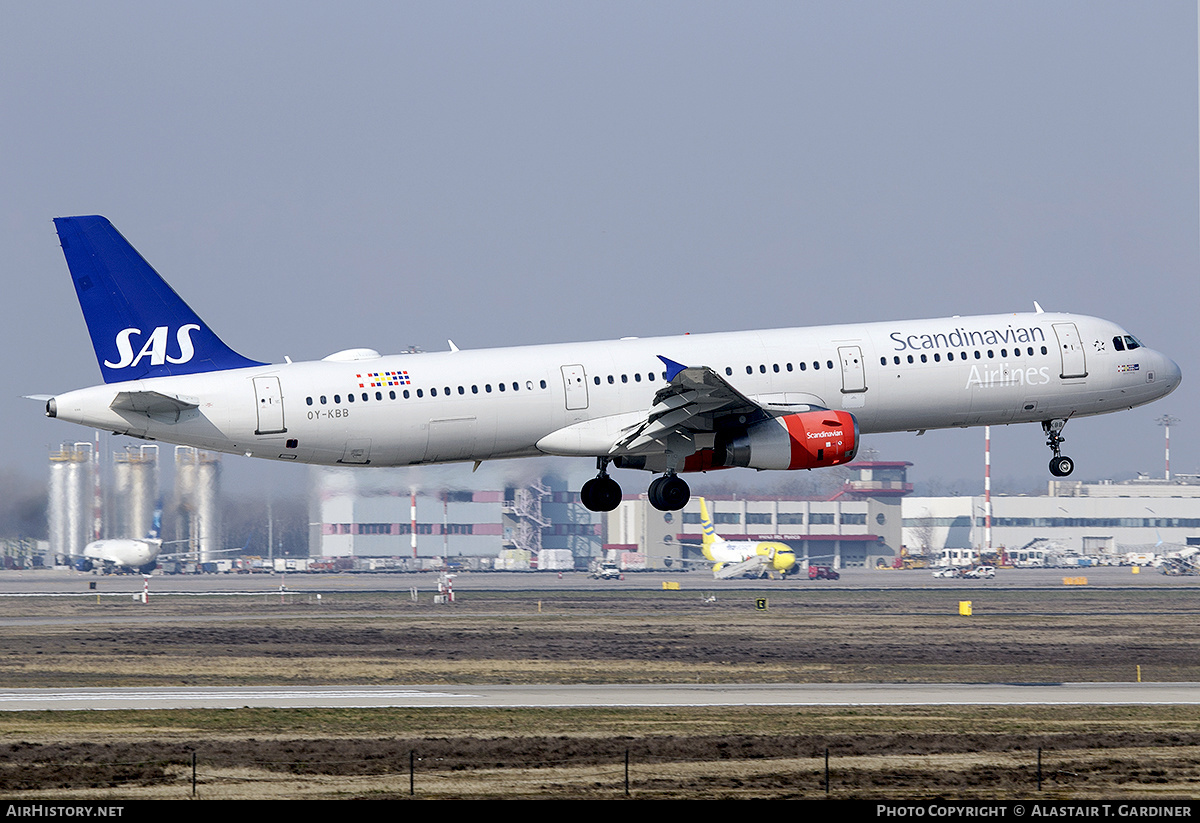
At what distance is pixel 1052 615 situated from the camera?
308 feet

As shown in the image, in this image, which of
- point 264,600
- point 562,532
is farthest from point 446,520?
point 264,600

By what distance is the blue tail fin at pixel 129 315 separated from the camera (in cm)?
4797

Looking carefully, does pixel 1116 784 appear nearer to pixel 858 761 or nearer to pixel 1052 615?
pixel 858 761

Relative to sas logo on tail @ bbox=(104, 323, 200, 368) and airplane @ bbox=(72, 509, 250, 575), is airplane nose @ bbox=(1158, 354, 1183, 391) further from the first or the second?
airplane @ bbox=(72, 509, 250, 575)

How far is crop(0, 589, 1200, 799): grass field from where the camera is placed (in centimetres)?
3328

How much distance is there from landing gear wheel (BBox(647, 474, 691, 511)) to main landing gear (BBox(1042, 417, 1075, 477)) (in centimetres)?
1335

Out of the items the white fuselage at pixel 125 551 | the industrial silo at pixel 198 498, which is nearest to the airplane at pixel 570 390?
the industrial silo at pixel 198 498

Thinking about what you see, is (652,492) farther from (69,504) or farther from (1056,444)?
(69,504)

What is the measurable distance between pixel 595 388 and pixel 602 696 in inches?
380

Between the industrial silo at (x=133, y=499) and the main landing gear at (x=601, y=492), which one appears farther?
the industrial silo at (x=133, y=499)

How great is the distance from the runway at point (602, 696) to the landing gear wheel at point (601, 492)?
6499mm

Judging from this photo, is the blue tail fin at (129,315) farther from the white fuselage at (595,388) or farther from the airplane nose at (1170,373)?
the airplane nose at (1170,373)

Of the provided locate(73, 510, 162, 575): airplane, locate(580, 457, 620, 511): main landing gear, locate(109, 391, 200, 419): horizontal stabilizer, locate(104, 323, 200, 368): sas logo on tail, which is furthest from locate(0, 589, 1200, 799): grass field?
locate(73, 510, 162, 575): airplane

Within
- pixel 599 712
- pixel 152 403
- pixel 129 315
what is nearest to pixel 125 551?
pixel 129 315
